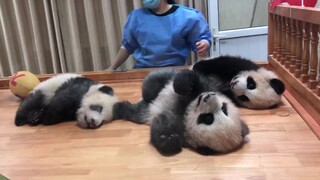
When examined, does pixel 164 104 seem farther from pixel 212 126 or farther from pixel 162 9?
pixel 162 9

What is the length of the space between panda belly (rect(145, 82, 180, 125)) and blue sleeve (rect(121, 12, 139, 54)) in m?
0.81

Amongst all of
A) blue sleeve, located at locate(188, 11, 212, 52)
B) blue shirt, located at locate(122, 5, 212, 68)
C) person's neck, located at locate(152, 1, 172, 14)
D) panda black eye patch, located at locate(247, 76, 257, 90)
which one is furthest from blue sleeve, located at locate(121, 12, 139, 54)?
panda black eye patch, located at locate(247, 76, 257, 90)

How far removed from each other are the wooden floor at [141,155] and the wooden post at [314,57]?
0.11m

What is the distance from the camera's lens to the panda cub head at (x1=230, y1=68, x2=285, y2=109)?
988 millimetres

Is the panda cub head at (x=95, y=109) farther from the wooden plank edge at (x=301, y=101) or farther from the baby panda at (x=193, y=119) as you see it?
the wooden plank edge at (x=301, y=101)

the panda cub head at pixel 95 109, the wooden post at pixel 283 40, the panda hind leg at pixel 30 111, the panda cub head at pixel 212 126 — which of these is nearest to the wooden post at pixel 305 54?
the wooden post at pixel 283 40

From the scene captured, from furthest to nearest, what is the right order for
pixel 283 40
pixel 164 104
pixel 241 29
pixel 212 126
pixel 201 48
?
pixel 241 29 < pixel 201 48 < pixel 283 40 < pixel 164 104 < pixel 212 126

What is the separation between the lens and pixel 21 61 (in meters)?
2.36

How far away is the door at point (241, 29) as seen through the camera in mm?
2197

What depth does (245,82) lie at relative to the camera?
98 cm

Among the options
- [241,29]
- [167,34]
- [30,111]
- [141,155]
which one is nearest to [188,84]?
[141,155]

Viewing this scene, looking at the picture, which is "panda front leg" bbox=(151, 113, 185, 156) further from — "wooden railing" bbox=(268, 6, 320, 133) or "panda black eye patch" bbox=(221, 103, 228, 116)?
"wooden railing" bbox=(268, 6, 320, 133)

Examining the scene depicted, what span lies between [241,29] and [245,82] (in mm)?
1337

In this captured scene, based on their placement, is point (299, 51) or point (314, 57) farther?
point (299, 51)
